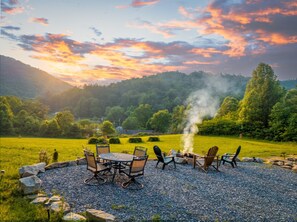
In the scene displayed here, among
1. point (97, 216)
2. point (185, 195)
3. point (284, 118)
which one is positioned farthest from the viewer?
point (284, 118)

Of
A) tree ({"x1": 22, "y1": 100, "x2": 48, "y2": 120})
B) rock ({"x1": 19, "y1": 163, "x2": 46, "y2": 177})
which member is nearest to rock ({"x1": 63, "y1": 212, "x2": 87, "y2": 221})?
rock ({"x1": 19, "y1": 163, "x2": 46, "y2": 177})

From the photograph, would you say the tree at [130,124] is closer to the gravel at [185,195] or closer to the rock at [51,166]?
the gravel at [185,195]

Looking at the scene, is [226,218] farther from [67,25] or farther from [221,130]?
[221,130]

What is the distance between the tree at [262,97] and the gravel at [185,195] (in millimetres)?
28009

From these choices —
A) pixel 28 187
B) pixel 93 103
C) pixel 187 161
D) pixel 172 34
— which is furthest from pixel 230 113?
pixel 93 103

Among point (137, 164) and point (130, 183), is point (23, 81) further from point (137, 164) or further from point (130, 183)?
point (137, 164)

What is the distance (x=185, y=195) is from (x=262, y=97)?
114 feet

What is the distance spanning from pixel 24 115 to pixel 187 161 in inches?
1973

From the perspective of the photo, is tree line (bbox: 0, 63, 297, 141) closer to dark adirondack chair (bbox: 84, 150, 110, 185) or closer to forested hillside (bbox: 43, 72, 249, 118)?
forested hillside (bbox: 43, 72, 249, 118)

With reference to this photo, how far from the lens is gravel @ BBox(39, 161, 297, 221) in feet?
19.5

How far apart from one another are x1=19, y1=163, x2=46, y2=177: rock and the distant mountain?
339 ft

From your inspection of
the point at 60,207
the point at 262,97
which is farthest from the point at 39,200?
the point at 262,97

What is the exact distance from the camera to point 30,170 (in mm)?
8117

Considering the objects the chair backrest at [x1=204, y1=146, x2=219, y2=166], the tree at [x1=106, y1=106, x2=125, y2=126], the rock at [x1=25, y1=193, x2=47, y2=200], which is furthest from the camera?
the tree at [x1=106, y1=106, x2=125, y2=126]
